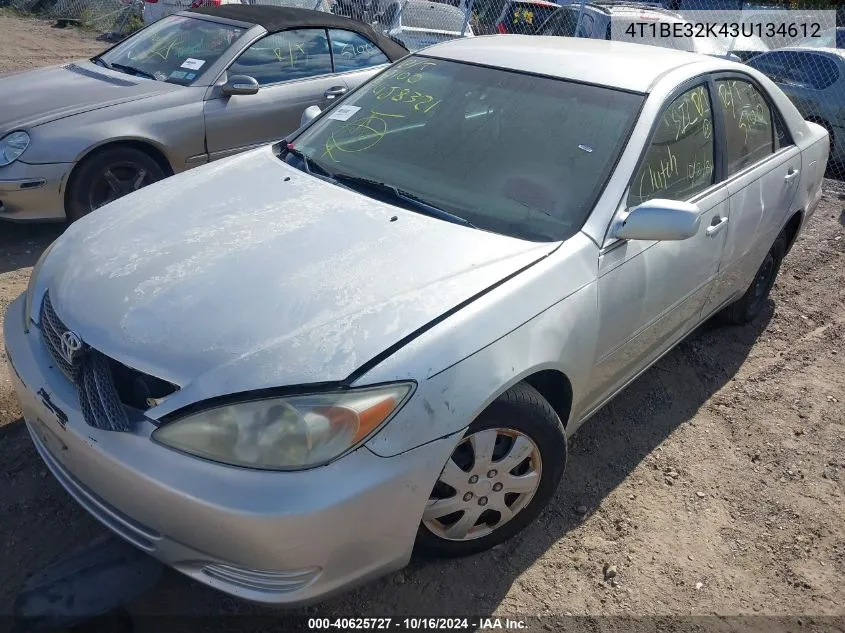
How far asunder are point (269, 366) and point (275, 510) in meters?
0.40

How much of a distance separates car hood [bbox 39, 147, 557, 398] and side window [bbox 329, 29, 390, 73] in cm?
339

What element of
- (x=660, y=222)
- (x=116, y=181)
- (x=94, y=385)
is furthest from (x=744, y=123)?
(x=116, y=181)

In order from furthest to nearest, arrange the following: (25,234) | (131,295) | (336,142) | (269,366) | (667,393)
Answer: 1. (25,234)
2. (667,393)
3. (336,142)
4. (131,295)
5. (269,366)

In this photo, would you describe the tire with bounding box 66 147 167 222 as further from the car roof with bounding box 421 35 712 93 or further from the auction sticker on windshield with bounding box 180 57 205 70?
the car roof with bounding box 421 35 712 93

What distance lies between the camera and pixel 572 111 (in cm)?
300

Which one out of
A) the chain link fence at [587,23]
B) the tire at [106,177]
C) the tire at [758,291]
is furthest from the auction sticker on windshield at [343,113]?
the chain link fence at [587,23]

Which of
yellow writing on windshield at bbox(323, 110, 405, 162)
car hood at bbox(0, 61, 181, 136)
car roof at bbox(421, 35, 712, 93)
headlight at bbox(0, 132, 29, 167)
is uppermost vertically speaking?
car roof at bbox(421, 35, 712, 93)

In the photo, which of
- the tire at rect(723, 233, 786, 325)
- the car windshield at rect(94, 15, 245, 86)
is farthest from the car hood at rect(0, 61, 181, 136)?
the tire at rect(723, 233, 786, 325)

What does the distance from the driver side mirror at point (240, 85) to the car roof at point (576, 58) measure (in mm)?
1974

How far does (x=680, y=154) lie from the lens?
10.3 feet

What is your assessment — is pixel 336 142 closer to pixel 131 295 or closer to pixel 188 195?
pixel 188 195

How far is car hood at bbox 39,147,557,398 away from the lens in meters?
2.08

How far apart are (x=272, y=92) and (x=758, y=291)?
3.74 m

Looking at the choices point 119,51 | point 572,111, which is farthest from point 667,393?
point 119,51
